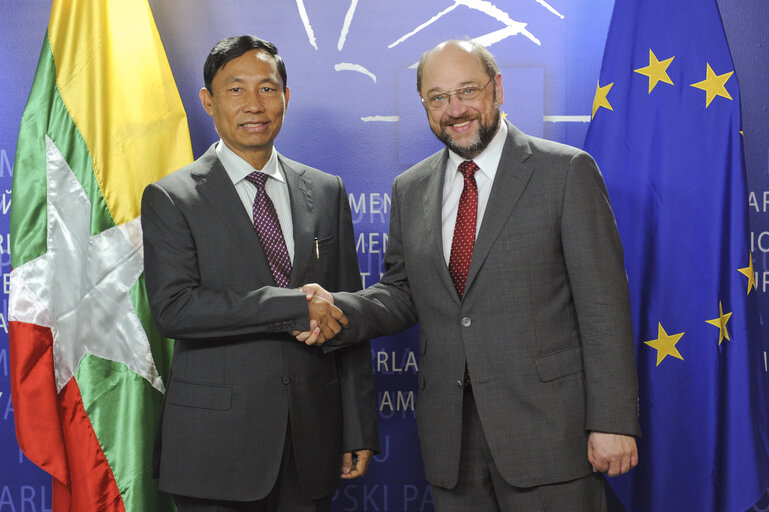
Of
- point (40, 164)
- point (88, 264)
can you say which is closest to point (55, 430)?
point (88, 264)

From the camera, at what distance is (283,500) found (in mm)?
2205

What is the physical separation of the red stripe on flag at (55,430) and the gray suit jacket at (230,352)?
2.12 ft

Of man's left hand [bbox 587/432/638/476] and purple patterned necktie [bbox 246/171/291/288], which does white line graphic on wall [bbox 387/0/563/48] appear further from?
man's left hand [bbox 587/432/638/476]

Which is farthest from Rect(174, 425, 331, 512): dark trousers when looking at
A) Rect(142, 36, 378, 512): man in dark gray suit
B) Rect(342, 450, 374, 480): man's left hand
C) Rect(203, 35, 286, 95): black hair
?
Rect(203, 35, 286, 95): black hair

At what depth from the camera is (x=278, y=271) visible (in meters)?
2.25

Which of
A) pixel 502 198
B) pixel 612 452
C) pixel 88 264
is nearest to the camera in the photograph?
pixel 612 452

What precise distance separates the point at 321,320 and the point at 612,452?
2.89 feet

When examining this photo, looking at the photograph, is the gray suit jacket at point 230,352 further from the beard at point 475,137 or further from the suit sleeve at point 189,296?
the beard at point 475,137

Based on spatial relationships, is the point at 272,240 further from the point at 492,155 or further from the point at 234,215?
the point at 492,155

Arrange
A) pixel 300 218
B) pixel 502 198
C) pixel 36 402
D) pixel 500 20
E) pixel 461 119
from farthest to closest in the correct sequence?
pixel 500 20, pixel 36 402, pixel 300 218, pixel 461 119, pixel 502 198

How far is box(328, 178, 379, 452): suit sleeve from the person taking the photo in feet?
7.70

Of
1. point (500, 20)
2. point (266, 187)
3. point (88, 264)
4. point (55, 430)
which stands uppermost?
point (500, 20)

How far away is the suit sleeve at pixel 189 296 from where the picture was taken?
2092 millimetres

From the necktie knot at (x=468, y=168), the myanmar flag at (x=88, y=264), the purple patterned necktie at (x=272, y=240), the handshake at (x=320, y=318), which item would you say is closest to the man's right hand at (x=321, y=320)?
the handshake at (x=320, y=318)
